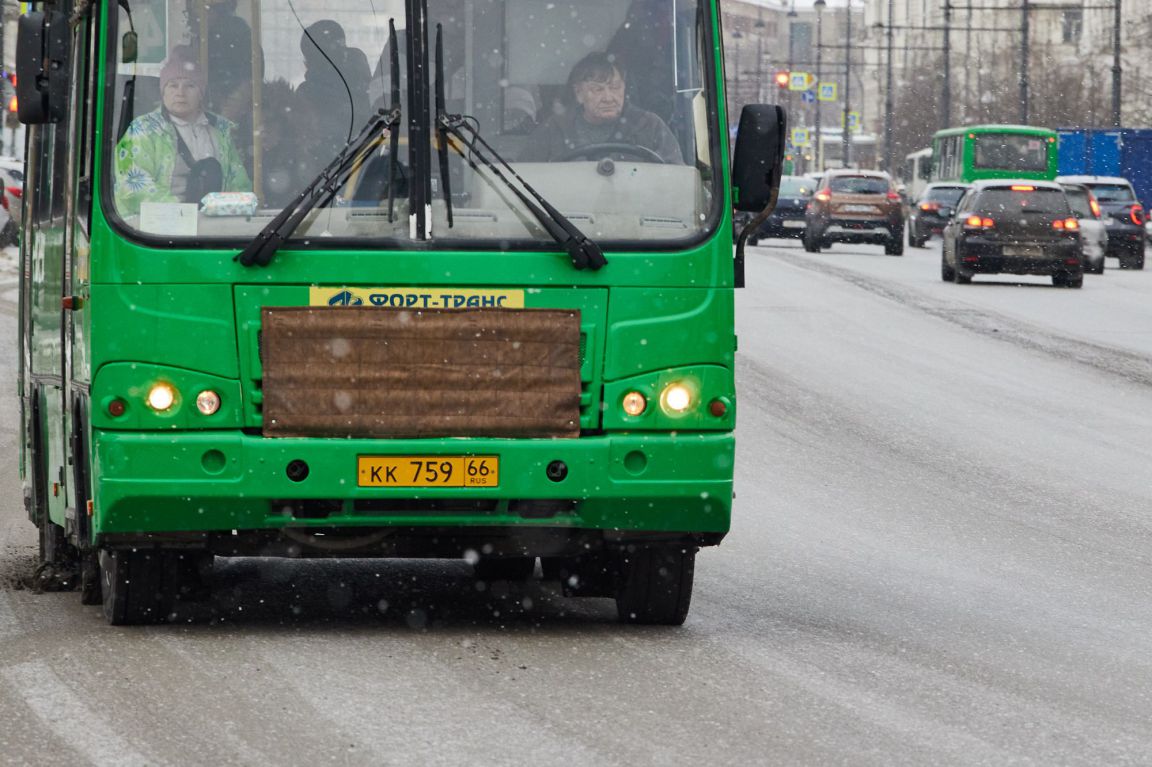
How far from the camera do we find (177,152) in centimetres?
816

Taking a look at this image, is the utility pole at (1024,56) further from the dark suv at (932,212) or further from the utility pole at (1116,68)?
the dark suv at (932,212)

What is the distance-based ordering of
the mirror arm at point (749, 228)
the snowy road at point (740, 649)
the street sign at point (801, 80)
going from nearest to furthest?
the snowy road at point (740, 649), the mirror arm at point (749, 228), the street sign at point (801, 80)

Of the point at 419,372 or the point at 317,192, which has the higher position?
the point at 317,192

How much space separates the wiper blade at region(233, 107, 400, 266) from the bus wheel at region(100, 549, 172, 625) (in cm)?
115

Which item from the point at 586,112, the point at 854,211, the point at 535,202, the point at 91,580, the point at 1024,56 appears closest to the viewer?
the point at 535,202

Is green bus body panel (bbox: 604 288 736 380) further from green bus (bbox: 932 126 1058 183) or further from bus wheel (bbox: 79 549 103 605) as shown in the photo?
green bus (bbox: 932 126 1058 183)

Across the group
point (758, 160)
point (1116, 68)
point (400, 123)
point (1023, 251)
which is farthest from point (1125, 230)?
point (400, 123)

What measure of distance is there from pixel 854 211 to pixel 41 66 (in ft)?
131

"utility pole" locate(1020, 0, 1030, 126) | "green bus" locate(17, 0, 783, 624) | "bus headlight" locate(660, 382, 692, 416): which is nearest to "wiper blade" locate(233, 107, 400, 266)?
"green bus" locate(17, 0, 783, 624)

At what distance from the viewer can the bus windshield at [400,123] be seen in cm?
809

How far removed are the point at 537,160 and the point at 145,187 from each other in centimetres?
131

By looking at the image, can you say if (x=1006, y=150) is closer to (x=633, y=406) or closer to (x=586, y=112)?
(x=586, y=112)

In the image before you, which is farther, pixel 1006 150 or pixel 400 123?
pixel 1006 150

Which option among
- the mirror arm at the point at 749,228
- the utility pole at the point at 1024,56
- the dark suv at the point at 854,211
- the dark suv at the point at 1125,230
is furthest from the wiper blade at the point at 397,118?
the utility pole at the point at 1024,56
